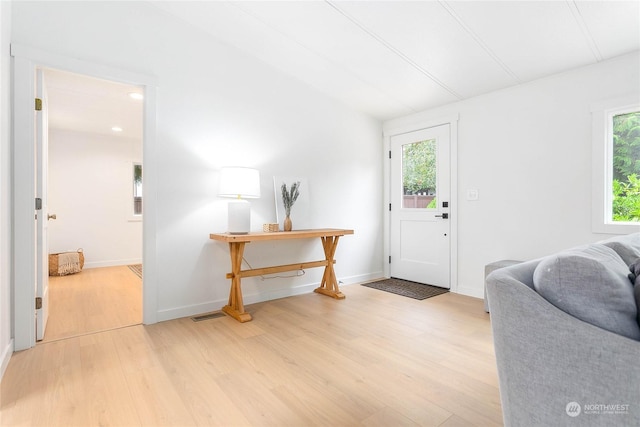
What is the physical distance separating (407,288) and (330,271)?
0.98 m

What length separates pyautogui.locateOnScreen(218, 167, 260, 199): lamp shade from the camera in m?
2.88

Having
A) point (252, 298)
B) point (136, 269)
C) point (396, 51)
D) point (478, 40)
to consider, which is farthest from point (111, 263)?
point (478, 40)

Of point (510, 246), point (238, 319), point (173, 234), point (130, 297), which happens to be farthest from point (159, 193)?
point (510, 246)

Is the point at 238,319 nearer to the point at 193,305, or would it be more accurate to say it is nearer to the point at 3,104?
the point at 193,305

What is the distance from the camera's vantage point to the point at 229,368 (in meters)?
1.95

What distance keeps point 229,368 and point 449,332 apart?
163cm

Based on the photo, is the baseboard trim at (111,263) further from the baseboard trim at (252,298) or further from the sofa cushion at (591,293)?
the sofa cushion at (591,293)

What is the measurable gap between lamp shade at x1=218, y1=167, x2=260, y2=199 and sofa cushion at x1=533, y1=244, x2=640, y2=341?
2.42 metres

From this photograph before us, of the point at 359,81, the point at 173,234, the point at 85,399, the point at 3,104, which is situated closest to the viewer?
the point at 85,399

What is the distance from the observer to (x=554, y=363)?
0.84 meters

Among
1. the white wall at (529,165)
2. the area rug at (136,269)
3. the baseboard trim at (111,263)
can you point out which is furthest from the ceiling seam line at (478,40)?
the baseboard trim at (111,263)

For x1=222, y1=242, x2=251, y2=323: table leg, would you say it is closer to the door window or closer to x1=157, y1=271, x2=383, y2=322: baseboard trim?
x1=157, y1=271, x2=383, y2=322: baseboard trim

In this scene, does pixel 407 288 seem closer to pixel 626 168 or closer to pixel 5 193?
pixel 626 168

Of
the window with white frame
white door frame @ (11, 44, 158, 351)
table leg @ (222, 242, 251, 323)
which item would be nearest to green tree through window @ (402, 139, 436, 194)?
the window with white frame
